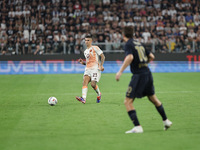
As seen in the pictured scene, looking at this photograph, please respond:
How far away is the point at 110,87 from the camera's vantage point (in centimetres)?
1600

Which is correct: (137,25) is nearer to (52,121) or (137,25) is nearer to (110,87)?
(110,87)

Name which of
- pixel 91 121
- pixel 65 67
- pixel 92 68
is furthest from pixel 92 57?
pixel 65 67

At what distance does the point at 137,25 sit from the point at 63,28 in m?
5.46

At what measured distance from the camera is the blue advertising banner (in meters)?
23.9

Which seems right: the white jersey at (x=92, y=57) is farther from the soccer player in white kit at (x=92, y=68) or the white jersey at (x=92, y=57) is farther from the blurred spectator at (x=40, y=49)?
the blurred spectator at (x=40, y=49)

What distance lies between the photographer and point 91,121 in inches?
340

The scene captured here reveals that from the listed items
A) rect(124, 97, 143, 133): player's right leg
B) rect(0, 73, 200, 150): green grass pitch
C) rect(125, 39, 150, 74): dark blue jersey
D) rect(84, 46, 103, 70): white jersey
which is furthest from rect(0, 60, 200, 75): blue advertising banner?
rect(124, 97, 143, 133): player's right leg

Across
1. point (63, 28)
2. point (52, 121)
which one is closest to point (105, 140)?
point (52, 121)

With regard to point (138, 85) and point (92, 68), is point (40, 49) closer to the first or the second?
point (92, 68)

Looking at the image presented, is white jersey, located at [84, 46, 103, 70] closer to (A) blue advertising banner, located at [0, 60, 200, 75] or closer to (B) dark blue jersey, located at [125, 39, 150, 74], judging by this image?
(B) dark blue jersey, located at [125, 39, 150, 74]

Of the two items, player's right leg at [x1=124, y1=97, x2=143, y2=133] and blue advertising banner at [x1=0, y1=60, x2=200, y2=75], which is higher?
player's right leg at [x1=124, y1=97, x2=143, y2=133]

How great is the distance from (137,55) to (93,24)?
22.4 metres

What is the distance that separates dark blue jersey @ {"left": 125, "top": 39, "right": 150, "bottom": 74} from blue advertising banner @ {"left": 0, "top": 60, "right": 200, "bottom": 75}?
1628cm

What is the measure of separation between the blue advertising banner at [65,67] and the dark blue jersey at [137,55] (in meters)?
16.3
